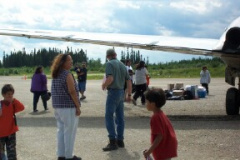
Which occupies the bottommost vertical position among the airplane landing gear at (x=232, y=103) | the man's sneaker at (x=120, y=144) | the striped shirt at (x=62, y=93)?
the man's sneaker at (x=120, y=144)

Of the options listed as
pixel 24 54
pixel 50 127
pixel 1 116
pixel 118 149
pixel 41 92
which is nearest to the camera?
pixel 1 116

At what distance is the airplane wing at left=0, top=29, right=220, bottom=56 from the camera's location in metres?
11.5

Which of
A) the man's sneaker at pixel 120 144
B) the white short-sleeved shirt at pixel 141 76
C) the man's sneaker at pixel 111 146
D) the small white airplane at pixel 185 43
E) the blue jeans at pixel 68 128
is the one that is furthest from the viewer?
the white short-sleeved shirt at pixel 141 76

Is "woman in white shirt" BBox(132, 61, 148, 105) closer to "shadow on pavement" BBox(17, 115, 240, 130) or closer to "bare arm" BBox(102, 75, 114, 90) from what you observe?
"shadow on pavement" BBox(17, 115, 240, 130)

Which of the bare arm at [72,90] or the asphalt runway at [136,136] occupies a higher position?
the bare arm at [72,90]

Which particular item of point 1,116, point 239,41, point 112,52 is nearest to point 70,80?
point 1,116

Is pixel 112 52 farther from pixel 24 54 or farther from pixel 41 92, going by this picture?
pixel 24 54

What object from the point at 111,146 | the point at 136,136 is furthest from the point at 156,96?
the point at 136,136

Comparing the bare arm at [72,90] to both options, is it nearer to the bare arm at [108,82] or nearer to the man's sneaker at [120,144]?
the bare arm at [108,82]

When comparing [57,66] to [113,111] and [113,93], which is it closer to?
[113,93]

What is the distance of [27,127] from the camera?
33.2 ft

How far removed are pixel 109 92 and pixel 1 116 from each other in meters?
2.36

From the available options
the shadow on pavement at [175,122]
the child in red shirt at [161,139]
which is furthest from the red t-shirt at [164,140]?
the shadow on pavement at [175,122]

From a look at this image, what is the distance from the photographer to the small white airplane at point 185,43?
31.0 ft
